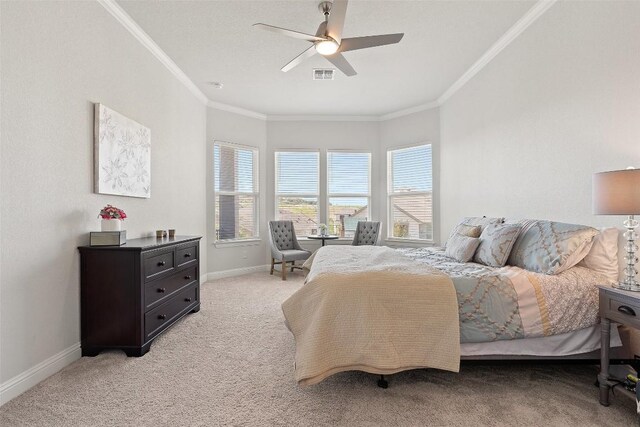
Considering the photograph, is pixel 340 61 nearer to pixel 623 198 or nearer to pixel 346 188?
pixel 623 198

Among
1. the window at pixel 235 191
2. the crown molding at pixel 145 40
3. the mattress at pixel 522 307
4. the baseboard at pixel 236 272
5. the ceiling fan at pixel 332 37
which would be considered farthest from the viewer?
the window at pixel 235 191

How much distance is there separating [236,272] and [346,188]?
8.51ft

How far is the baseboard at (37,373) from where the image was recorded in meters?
1.96

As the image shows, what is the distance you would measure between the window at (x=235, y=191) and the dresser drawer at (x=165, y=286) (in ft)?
6.98

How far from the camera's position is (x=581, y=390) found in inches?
80.7

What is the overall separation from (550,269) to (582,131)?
3.92 feet

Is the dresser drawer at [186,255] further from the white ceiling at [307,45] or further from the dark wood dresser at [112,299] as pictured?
the white ceiling at [307,45]

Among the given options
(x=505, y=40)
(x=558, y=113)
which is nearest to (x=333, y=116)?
(x=505, y=40)

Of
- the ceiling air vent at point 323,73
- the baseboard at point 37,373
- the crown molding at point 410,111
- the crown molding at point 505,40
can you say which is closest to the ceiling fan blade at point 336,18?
the ceiling air vent at point 323,73

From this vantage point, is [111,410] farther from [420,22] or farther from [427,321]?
[420,22]

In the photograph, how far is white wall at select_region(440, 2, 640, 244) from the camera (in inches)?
89.7

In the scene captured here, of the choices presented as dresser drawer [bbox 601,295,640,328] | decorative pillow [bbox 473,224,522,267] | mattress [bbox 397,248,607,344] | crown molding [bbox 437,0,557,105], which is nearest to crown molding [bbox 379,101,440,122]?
crown molding [bbox 437,0,557,105]

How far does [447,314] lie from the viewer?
2.02 metres

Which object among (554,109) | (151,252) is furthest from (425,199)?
(151,252)
